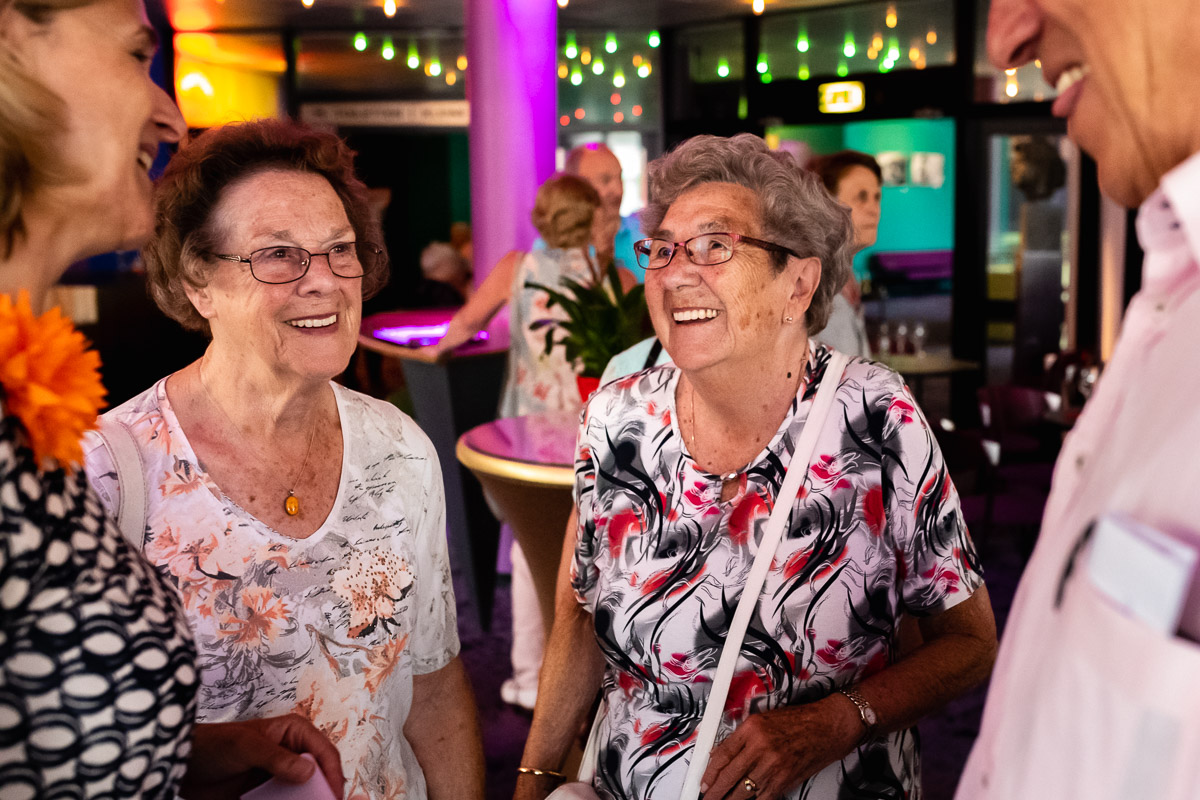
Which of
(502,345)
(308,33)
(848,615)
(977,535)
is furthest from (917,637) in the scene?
(308,33)

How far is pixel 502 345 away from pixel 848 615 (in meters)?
4.22

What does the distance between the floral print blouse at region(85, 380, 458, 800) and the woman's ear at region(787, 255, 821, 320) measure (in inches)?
30.2

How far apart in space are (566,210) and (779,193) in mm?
2879

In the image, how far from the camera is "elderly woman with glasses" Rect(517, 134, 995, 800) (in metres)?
1.78

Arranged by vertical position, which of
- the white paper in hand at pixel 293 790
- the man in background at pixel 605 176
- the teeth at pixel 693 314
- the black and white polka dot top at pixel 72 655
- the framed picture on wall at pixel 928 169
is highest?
the framed picture on wall at pixel 928 169

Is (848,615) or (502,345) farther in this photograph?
(502,345)

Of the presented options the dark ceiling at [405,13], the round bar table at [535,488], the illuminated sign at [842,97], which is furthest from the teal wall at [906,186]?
the round bar table at [535,488]

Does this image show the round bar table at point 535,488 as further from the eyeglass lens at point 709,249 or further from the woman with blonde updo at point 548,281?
the eyeglass lens at point 709,249

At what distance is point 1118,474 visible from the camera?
783 mm

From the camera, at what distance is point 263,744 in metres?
1.34

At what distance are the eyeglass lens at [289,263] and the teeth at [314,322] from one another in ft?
0.23

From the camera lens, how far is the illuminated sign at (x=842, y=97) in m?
9.55

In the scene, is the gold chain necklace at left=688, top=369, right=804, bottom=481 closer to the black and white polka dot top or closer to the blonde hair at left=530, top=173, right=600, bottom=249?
the black and white polka dot top

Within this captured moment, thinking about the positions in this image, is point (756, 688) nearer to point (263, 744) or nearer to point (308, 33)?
point (263, 744)
